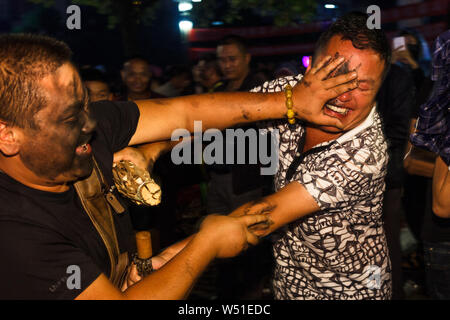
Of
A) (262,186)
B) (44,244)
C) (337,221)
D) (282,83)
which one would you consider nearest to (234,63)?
(262,186)

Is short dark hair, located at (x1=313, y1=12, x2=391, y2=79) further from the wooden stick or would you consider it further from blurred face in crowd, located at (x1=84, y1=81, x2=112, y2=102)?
blurred face in crowd, located at (x1=84, y1=81, x2=112, y2=102)

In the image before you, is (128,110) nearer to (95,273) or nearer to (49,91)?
(49,91)

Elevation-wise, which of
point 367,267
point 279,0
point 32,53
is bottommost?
point 367,267

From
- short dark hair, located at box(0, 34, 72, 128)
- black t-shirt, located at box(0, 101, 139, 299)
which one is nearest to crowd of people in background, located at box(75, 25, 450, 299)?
black t-shirt, located at box(0, 101, 139, 299)

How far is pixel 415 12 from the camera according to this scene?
883 inches

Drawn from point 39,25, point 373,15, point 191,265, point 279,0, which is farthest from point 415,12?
point 39,25

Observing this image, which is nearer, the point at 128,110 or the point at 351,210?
the point at 128,110

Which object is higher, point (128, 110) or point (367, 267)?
point (128, 110)

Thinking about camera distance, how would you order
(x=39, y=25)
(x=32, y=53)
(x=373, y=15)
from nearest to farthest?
(x=32, y=53), (x=373, y=15), (x=39, y=25)

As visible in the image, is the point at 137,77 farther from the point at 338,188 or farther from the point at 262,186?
the point at 338,188

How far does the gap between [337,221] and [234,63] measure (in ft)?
11.8

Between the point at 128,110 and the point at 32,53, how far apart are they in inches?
29.6

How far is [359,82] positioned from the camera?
2215mm

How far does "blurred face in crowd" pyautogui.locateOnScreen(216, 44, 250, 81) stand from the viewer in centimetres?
545
